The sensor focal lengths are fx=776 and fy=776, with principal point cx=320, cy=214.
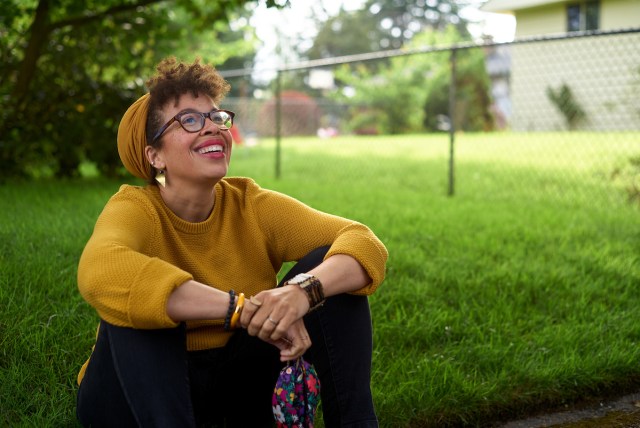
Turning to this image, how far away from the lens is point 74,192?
276 inches

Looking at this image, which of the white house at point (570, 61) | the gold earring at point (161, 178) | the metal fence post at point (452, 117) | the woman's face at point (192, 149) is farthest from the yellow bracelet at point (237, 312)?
the white house at point (570, 61)

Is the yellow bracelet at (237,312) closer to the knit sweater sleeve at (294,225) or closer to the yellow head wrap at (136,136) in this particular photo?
the knit sweater sleeve at (294,225)

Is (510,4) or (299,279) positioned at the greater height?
(510,4)

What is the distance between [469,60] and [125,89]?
19126mm

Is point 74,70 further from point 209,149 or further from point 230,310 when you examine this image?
point 230,310

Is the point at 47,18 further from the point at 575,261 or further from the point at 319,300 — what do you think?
the point at 319,300

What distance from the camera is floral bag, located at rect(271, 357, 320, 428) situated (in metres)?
2.23

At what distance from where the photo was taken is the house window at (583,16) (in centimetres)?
2294

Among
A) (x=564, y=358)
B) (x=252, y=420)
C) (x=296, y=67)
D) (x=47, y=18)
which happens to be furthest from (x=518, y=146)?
(x=252, y=420)

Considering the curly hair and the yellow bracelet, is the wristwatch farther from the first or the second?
the curly hair

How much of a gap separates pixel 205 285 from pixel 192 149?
0.49 m

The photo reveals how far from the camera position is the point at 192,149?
2.46 m

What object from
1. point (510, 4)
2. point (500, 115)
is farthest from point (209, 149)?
point (510, 4)

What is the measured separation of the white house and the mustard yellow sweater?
46.2 feet
